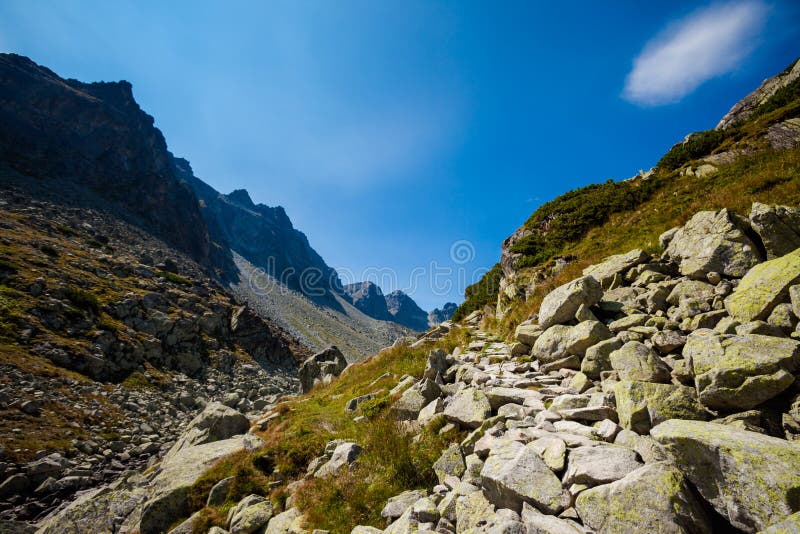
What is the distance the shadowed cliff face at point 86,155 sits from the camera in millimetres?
73750

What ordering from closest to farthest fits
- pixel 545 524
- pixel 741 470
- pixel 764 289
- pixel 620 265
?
1. pixel 741 470
2. pixel 545 524
3. pixel 764 289
4. pixel 620 265

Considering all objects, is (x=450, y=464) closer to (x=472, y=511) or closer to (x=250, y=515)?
(x=472, y=511)

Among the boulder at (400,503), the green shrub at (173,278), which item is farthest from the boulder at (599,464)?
the green shrub at (173,278)

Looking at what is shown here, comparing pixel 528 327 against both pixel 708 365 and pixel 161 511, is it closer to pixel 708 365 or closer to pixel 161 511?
pixel 708 365

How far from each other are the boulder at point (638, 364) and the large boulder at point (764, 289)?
1.56 m

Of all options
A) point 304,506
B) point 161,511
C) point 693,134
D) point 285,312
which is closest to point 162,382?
point 161,511

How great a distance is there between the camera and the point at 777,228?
21.7 ft

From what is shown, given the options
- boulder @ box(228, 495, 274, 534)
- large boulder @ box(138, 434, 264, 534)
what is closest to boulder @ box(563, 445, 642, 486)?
boulder @ box(228, 495, 274, 534)

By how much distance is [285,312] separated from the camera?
123375mm

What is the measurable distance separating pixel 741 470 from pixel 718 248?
19.7 ft

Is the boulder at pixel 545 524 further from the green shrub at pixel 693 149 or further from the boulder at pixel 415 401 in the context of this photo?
the green shrub at pixel 693 149

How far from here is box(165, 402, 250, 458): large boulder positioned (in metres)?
13.6

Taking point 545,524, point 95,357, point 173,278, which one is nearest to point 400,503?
point 545,524

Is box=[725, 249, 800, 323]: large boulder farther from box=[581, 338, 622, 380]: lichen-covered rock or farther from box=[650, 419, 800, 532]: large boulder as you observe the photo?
box=[650, 419, 800, 532]: large boulder
